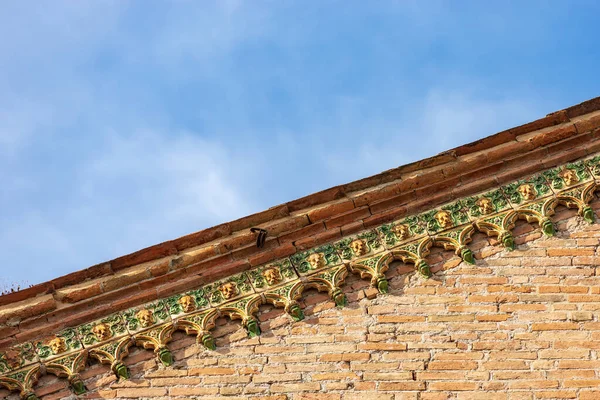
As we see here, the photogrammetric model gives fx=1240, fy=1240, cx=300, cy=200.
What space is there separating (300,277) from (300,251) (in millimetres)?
287

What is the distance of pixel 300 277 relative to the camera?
969 cm

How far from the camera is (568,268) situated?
9516mm

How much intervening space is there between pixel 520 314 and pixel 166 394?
268 centimetres

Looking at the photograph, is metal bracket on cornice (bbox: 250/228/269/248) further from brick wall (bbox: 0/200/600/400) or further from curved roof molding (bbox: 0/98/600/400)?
brick wall (bbox: 0/200/600/400)

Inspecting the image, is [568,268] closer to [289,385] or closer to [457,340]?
[457,340]

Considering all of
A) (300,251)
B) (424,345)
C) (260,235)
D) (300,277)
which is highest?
(260,235)

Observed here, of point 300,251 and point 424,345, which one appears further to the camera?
point 300,251

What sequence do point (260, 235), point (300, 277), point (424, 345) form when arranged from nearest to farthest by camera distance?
point (424, 345), point (300, 277), point (260, 235)

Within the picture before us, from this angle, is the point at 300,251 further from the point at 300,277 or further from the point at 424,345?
the point at 424,345

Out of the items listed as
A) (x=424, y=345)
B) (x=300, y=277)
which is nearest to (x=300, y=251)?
(x=300, y=277)

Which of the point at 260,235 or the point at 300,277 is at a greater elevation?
the point at 260,235

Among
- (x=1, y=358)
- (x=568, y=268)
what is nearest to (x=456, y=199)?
(x=568, y=268)

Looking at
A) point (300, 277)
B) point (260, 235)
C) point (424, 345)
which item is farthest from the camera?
point (260, 235)

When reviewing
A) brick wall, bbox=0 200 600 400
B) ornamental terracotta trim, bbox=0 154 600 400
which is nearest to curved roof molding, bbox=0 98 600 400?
ornamental terracotta trim, bbox=0 154 600 400
